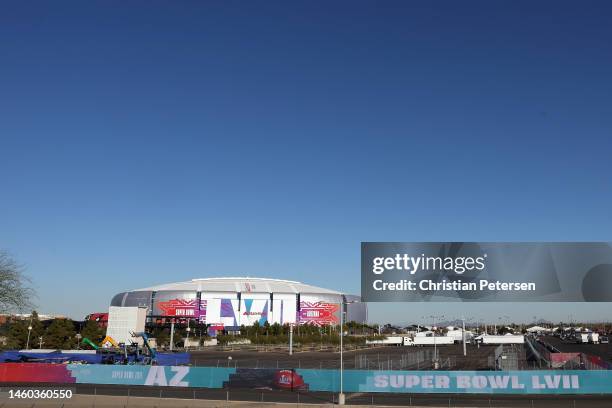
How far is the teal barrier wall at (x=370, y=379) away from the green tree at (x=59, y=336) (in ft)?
205

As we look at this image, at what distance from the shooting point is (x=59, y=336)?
338 feet

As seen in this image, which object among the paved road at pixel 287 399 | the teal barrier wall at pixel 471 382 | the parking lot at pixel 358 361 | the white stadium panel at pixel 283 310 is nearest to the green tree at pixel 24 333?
the parking lot at pixel 358 361

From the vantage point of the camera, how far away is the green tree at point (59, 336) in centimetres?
10231

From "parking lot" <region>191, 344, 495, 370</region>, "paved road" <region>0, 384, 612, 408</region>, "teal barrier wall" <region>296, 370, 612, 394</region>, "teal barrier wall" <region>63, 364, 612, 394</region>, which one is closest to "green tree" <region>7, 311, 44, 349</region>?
"parking lot" <region>191, 344, 495, 370</region>

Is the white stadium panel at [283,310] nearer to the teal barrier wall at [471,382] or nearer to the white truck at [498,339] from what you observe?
the white truck at [498,339]

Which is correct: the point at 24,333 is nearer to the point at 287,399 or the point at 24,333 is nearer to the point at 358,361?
the point at 358,361

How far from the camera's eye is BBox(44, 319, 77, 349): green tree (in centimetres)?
10231

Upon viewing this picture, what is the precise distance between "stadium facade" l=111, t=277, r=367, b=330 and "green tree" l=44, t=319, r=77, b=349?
2459 inches

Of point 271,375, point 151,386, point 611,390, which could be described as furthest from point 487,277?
point 151,386

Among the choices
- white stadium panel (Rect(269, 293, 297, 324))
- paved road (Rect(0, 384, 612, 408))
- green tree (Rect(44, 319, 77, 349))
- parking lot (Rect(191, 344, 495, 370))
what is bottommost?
paved road (Rect(0, 384, 612, 408))

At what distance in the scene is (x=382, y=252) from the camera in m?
34.4

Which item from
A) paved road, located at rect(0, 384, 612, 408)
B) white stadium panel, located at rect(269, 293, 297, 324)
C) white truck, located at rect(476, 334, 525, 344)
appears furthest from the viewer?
white stadium panel, located at rect(269, 293, 297, 324)

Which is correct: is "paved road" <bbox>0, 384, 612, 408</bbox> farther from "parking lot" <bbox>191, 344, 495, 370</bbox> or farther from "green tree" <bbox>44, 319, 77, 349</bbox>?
"green tree" <bbox>44, 319, 77, 349</bbox>

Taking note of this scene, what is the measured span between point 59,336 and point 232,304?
7399 cm
